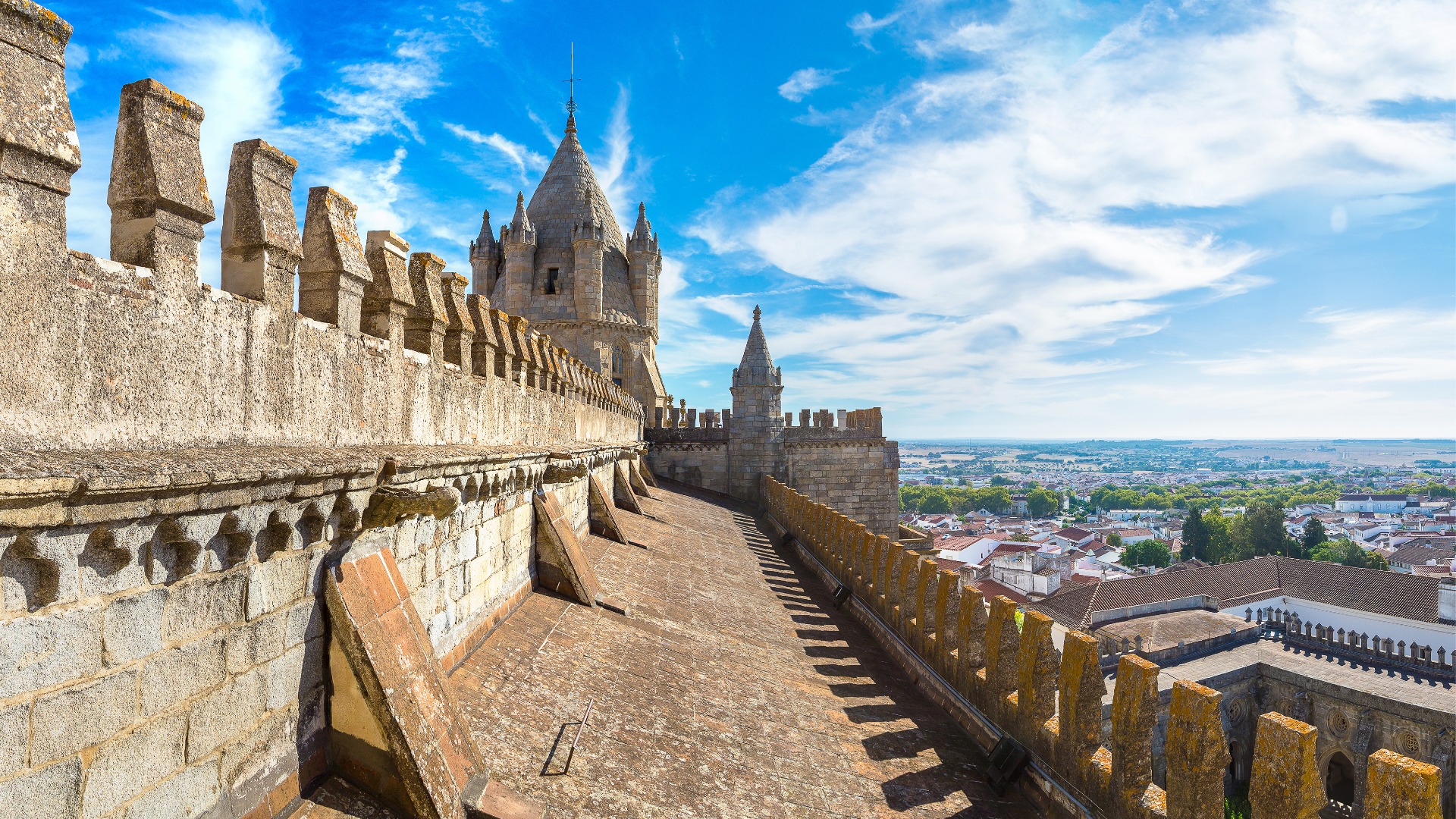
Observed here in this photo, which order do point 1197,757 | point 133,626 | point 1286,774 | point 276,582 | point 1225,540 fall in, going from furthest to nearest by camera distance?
point 1225,540 < point 1197,757 < point 1286,774 < point 276,582 < point 133,626

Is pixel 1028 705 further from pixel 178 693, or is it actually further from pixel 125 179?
pixel 125 179

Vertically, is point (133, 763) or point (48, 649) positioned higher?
A: point (48, 649)

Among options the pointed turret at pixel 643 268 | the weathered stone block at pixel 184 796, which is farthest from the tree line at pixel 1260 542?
the weathered stone block at pixel 184 796

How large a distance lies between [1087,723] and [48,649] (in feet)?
21.7

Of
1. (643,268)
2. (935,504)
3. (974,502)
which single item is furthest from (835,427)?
(974,502)

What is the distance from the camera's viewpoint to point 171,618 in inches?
111

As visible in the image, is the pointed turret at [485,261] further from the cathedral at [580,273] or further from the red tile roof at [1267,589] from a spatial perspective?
the red tile roof at [1267,589]

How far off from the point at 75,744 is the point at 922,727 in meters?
7.15

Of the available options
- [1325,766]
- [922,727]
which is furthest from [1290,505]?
[922,727]

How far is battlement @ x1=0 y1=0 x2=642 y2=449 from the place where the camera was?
2510 mm

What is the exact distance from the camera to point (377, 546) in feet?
14.2

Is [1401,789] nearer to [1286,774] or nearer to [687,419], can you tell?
[1286,774]

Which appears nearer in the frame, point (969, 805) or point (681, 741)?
point (681, 741)

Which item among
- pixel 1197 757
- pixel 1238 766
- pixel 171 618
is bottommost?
pixel 1238 766
